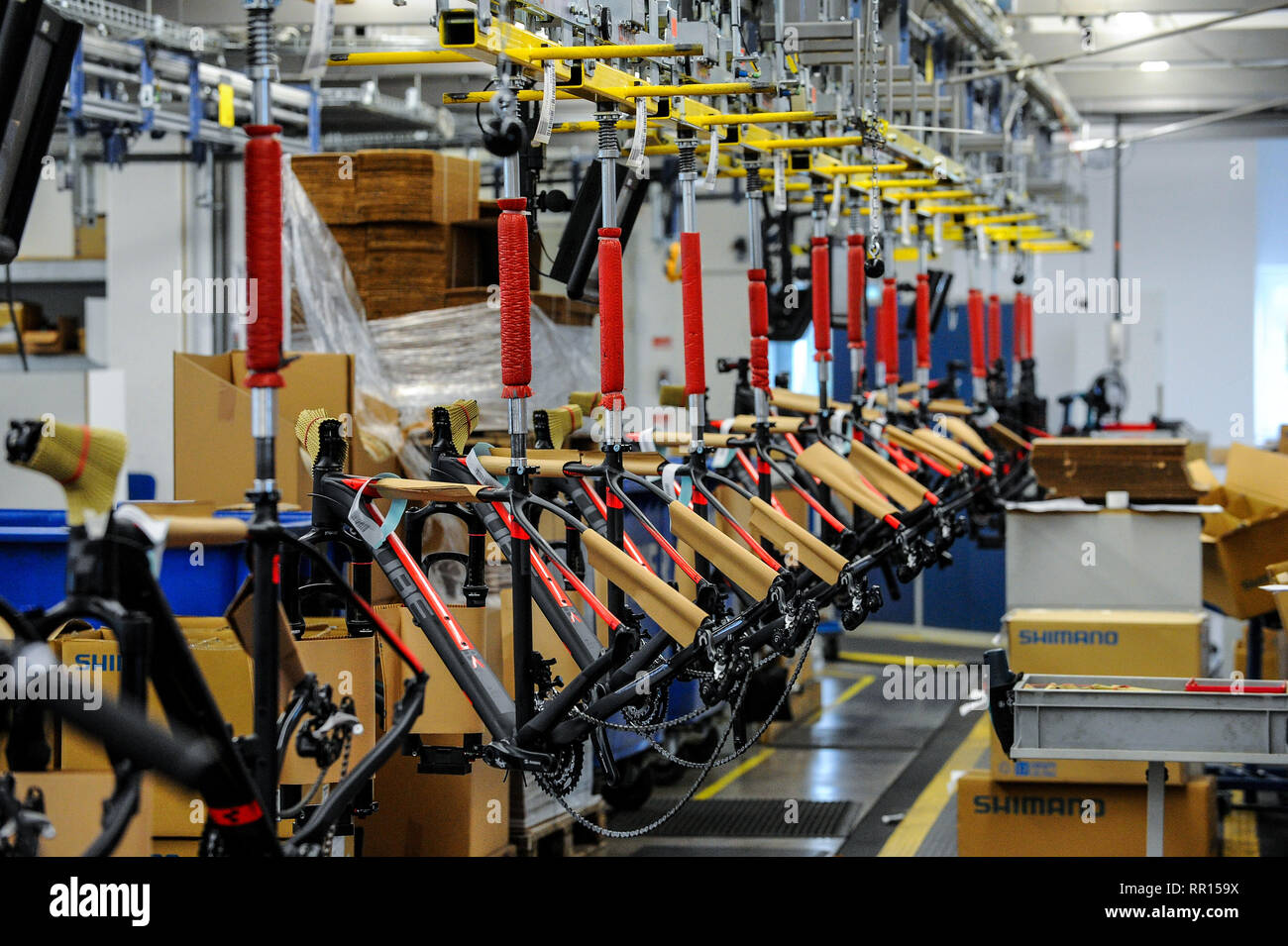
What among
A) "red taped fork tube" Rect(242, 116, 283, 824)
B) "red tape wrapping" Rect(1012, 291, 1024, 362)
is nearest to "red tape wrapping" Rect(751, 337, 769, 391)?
"red taped fork tube" Rect(242, 116, 283, 824)

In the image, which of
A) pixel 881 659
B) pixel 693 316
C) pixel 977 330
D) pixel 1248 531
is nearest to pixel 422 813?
pixel 693 316

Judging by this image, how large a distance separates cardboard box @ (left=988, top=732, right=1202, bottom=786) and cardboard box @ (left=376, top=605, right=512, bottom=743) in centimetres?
214

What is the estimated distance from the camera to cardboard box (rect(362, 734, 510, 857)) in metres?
5.32

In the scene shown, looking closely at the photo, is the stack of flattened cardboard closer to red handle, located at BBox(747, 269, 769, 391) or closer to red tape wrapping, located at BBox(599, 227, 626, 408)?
red handle, located at BBox(747, 269, 769, 391)

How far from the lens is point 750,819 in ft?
25.2

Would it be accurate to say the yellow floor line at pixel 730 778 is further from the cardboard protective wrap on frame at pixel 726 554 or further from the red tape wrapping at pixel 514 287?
the red tape wrapping at pixel 514 287

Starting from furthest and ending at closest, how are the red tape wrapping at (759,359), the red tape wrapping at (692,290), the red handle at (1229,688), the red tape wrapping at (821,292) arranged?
1. the red tape wrapping at (821,292)
2. the red tape wrapping at (759,359)
3. the red tape wrapping at (692,290)
4. the red handle at (1229,688)

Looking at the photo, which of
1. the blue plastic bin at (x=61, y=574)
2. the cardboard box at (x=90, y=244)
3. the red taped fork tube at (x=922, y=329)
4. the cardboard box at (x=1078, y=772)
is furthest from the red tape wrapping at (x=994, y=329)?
the cardboard box at (x=90, y=244)

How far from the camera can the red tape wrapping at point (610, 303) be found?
14.9 ft

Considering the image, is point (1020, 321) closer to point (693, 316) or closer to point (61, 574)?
point (693, 316)

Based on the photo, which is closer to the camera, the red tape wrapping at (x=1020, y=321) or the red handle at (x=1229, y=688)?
the red handle at (x=1229, y=688)

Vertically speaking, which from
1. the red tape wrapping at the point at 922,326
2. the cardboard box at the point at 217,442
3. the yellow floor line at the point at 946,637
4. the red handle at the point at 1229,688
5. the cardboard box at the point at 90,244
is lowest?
the yellow floor line at the point at 946,637

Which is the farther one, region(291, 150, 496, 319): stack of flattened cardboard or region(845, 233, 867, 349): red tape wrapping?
region(291, 150, 496, 319): stack of flattened cardboard

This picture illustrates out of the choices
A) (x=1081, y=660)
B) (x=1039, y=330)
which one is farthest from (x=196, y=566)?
(x=1039, y=330)
